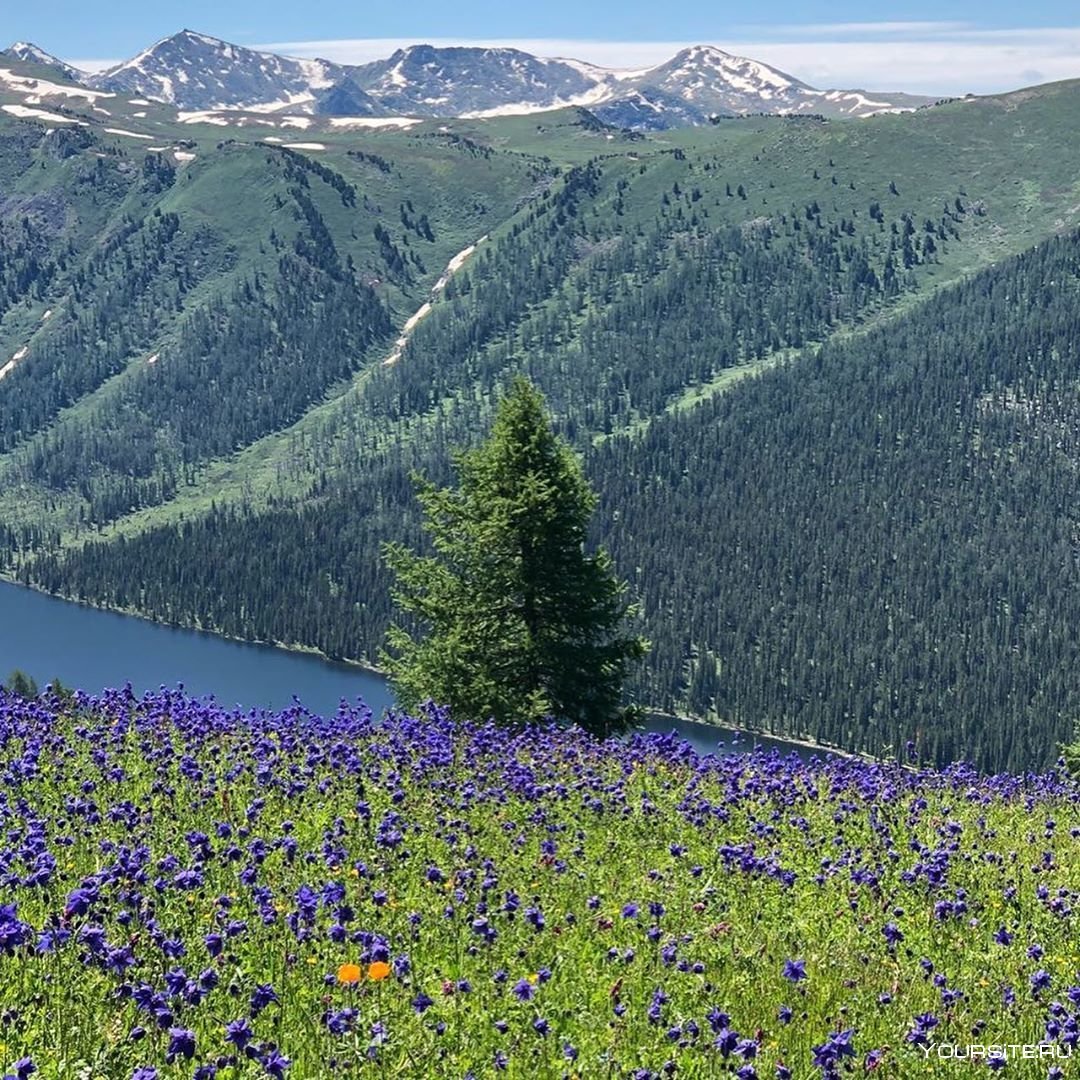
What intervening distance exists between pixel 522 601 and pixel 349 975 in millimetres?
30037

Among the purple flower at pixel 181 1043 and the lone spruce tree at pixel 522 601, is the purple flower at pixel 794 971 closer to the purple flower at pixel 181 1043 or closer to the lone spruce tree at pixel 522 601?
the purple flower at pixel 181 1043

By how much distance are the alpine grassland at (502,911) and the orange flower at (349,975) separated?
3cm

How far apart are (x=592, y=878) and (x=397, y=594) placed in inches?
1101

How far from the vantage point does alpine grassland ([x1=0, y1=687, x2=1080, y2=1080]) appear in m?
12.0

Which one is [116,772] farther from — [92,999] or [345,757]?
[92,999]

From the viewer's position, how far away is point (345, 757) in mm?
21031

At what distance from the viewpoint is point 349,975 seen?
1245 cm

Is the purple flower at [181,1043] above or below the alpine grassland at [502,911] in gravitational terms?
above

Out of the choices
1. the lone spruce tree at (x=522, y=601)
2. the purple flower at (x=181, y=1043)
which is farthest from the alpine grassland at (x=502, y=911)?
the lone spruce tree at (x=522, y=601)

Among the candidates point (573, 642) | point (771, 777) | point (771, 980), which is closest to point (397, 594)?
point (573, 642)

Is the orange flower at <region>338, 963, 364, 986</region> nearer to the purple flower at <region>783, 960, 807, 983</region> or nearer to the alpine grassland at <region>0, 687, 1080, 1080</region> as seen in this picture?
the alpine grassland at <region>0, 687, 1080, 1080</region>

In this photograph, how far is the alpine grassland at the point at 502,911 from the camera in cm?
1200

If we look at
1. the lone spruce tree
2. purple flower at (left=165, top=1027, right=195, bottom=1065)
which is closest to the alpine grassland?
purple flower at (left=165, top=1027, right=195, bottom=1065)

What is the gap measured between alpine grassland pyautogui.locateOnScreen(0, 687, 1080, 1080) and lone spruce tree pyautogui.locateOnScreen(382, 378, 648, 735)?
57.4 feet
